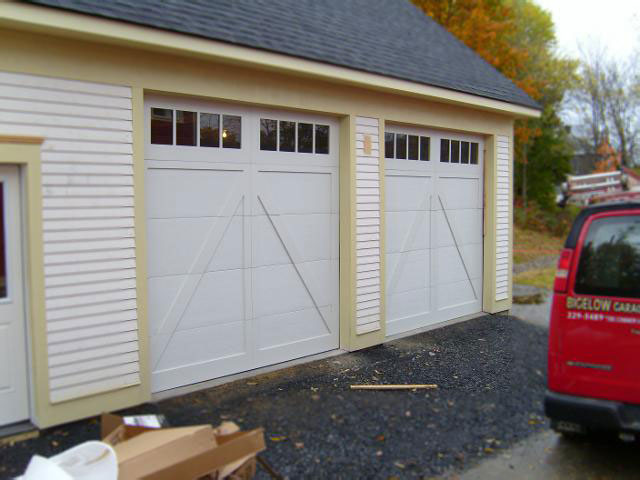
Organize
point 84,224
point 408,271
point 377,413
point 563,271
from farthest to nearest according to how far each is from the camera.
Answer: point 408,271 < point 377,413 < point 84,224 < point 563,271

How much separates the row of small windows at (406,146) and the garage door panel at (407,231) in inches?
29.4

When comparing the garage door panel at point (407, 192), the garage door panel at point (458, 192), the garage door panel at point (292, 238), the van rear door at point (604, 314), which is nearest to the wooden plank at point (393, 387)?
the garage door panel at point (292, 238)

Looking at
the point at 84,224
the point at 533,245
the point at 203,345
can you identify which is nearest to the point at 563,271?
the point at 203,345

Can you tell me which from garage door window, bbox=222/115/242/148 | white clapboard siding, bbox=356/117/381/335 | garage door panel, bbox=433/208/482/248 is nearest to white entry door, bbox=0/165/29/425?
garage door window, bbox=222/115/242/148

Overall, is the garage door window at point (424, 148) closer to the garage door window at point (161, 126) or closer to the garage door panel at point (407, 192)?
the garage door panel at point (407, 192)

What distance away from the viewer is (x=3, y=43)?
Answer: 4156 millimetres

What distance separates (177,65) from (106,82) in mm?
681

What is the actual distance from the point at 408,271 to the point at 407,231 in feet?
1.76

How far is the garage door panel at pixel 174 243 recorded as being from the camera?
5156 mm

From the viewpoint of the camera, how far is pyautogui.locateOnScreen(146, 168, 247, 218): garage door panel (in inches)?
203

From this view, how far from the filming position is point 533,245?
699 inches

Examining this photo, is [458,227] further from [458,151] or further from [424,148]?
[424,148]

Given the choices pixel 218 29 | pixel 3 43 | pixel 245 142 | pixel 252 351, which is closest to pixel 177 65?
pixel 218 29

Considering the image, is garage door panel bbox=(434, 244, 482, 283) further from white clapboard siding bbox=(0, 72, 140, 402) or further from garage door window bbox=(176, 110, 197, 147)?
white clapboard siding bbox=(0, 72, 140, 402)
